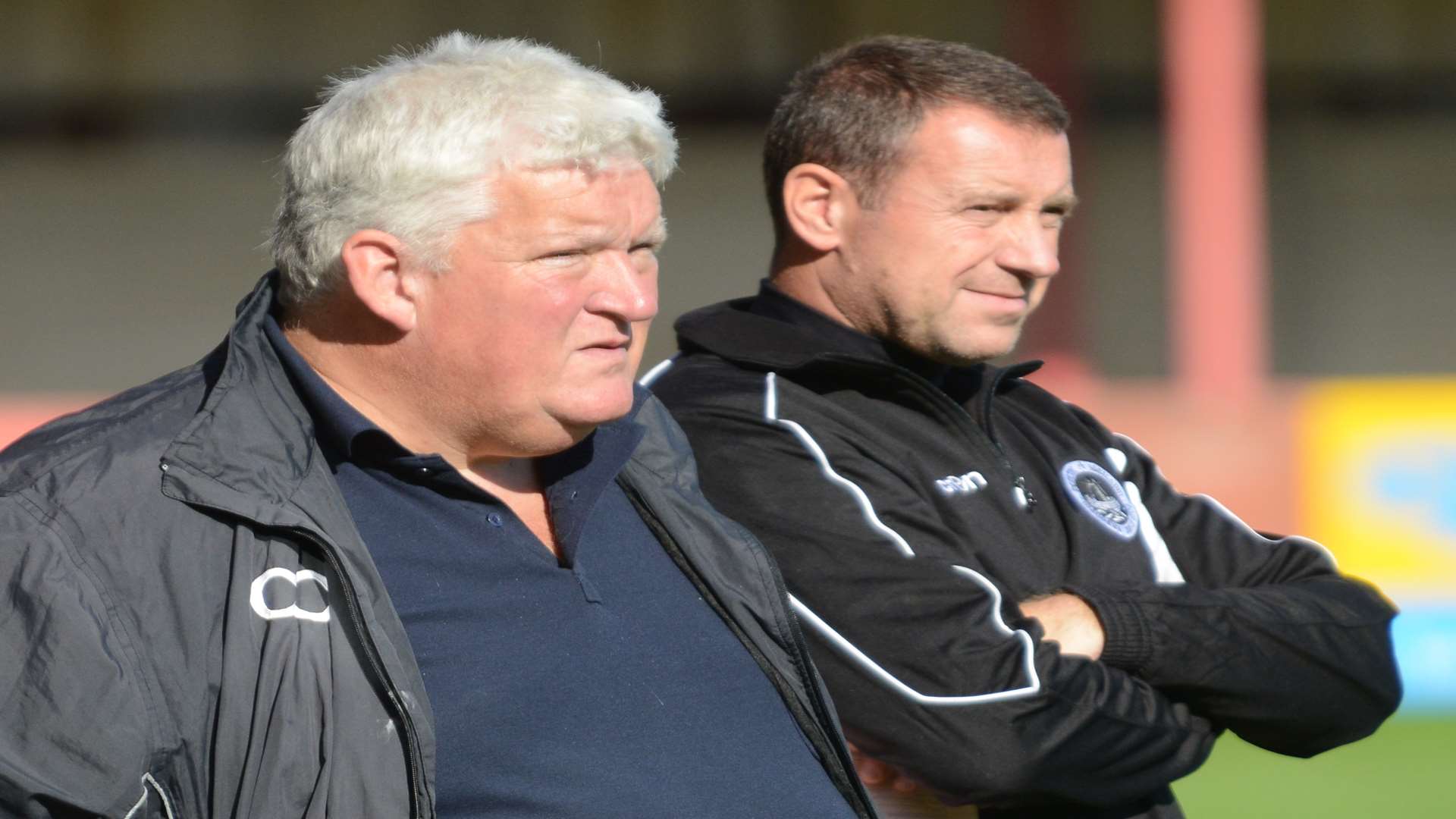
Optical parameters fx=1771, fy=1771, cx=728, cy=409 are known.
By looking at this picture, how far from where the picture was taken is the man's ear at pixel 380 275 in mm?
1929


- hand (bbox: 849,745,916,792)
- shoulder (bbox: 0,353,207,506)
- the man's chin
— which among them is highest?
shoulder (bbox: 0,353,207,506)

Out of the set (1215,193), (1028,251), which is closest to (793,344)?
(1028,251)

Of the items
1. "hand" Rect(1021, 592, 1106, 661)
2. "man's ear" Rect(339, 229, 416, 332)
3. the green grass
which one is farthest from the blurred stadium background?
"man's ear" Rect(339, 229, 416, 332)

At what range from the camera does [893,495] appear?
227cm

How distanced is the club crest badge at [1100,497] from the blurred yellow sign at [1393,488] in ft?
14.0

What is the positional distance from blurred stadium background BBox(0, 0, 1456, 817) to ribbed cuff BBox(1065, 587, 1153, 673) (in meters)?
8.19

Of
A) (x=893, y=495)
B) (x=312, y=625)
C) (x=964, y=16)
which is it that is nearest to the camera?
(x=312, y=625)

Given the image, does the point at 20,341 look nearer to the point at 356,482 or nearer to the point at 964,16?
the point at 964,16

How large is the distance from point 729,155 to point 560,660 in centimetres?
1084

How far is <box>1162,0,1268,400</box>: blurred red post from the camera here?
8219 millimetres

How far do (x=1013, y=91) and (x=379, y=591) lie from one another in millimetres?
1174

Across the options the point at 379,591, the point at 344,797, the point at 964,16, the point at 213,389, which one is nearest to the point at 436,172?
the point at 213,389

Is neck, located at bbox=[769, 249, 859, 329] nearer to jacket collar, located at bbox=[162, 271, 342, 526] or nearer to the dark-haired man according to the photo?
the dark-haired man

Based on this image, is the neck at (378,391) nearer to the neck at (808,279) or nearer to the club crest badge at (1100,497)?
the neck at (808,279)
